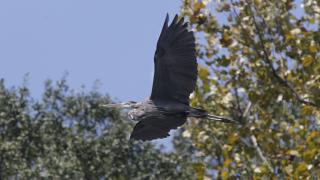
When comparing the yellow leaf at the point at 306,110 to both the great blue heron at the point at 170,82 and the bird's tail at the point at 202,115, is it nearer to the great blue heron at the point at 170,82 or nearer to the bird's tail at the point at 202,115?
the bird's tail at the point at 202,115

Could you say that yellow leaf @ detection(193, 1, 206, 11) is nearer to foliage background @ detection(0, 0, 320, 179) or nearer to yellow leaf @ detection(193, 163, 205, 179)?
foliage background @ detection(0, 0, 320, 179)

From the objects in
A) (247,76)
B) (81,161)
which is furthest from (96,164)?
(247,76)

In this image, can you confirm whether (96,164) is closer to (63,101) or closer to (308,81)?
(63,101)

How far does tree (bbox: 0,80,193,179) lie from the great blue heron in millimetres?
17553

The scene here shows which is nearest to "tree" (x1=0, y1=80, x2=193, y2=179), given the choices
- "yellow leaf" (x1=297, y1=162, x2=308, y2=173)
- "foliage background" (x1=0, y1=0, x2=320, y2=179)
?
"foliage background" (x1=0, y1=0, x2=320, y2=179)

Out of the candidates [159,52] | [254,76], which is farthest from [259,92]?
[159,52]

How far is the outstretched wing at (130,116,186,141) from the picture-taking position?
872 cm

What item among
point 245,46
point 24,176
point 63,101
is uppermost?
point 245,46

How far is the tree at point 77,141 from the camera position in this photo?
2707cm

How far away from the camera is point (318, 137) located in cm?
855

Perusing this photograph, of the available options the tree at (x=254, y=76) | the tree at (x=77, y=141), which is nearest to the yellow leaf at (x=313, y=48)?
the tree at (x=254, y=76)

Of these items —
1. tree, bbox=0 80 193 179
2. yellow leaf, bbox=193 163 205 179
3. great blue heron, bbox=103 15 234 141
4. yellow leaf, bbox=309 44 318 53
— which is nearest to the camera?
great blue heron, bbox=103 15 234 141

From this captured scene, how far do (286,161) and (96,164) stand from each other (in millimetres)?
18922

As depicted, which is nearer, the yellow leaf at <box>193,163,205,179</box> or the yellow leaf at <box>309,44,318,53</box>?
the yellow leaf at <box>193,163,205,179</box>
